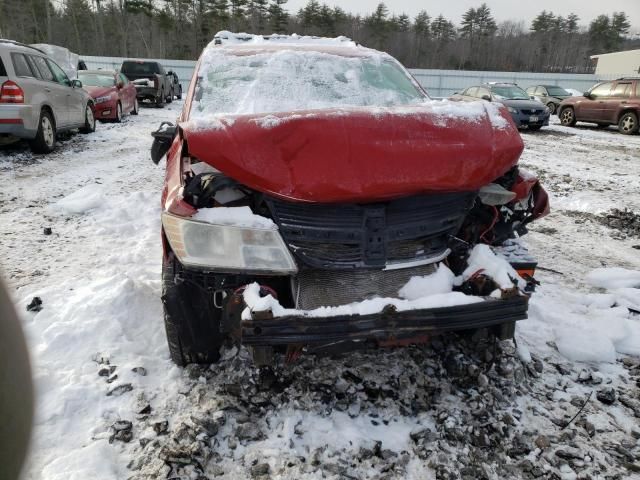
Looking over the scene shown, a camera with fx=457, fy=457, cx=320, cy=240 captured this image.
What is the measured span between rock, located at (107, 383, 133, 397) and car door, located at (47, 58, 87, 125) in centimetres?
823

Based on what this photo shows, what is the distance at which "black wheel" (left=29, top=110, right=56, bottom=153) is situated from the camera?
25.1 feet

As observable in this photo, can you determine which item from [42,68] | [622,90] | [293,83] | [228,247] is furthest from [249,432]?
[622,90]

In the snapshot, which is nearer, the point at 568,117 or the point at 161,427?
the point at 161,427

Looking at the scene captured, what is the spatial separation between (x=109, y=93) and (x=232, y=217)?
11.8 metres

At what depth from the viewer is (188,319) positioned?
7.35ft

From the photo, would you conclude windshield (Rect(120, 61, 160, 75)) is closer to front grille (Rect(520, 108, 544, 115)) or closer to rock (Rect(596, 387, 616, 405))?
front grille (Rect(520, 108, 544, 115))

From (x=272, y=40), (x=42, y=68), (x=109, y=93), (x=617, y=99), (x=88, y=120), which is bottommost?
(x=88, y=120)

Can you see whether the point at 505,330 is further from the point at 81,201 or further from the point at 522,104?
the point at 522,104

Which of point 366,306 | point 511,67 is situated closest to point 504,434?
point 366,306

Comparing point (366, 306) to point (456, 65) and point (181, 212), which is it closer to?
point (181, 212)

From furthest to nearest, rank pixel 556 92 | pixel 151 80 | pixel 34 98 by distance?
pixel 556 92 → pixel 151 80 → pixel 34 98

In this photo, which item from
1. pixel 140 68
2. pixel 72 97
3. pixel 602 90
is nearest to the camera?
pixel 72 97

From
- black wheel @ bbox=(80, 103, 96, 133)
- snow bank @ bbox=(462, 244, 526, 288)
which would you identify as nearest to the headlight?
snow bank @ bbox=(462, 244, 526, 288)

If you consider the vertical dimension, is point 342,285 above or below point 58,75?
below
